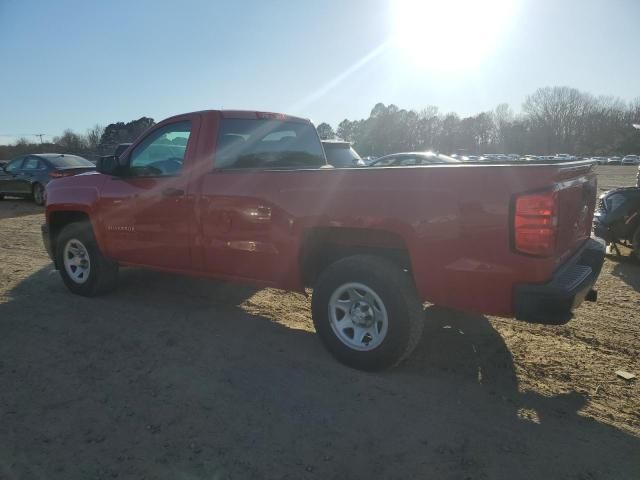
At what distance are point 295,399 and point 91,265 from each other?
10.6 ft

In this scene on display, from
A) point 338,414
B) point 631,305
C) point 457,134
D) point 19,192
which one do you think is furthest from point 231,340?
point 457,134

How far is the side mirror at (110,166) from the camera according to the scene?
465 centimetres

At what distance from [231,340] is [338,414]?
57.7 inches

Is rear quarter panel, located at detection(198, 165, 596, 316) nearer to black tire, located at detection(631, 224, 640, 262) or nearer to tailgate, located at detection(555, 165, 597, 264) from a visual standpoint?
tailgate, located at detection(555, 165, 597, 264)

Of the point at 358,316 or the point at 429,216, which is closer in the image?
the point at 429,216

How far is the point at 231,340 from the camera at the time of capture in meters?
4.04

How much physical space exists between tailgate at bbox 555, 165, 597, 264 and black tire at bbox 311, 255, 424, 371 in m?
0.99

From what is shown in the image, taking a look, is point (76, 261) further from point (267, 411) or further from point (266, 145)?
point (267, 411)

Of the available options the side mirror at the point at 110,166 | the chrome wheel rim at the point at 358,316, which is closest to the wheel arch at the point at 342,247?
the chrome wheel rim at the point at 358,316

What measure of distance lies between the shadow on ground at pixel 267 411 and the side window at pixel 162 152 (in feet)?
4.92


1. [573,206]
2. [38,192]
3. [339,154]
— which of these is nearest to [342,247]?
[573,206]

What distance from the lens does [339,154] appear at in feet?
37.5

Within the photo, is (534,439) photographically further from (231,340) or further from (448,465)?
(231,340)

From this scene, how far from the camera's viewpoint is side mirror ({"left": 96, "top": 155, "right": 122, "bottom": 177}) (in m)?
4.65
